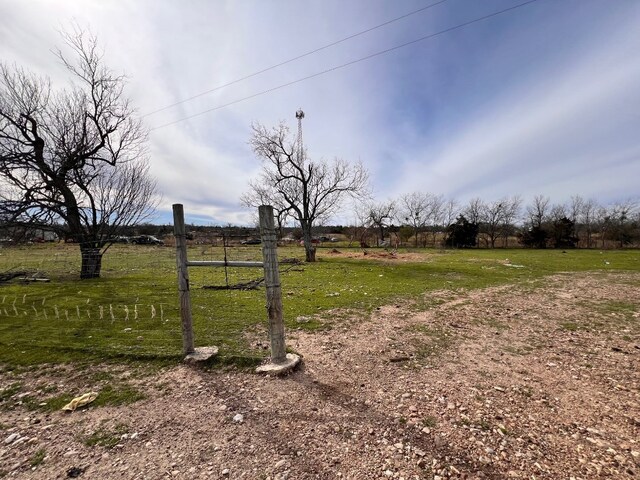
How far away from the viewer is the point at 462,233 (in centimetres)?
3728

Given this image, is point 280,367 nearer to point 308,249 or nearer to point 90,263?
point 90,263

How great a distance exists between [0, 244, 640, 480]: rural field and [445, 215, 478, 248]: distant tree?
3266 centimetres

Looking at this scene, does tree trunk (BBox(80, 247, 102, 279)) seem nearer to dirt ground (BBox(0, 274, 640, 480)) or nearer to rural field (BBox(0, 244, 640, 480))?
rural field (BBox(0, 244, 640, 480))

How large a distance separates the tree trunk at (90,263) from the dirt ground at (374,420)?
956cm

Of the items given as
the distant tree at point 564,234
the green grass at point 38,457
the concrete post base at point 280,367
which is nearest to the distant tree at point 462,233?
the distant tree at point 564,234

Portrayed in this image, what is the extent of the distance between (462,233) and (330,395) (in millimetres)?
39081

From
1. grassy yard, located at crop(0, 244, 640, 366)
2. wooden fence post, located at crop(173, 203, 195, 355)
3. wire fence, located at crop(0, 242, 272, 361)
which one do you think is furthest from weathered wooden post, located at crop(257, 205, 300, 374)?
wooden fence post, located at crop(173, 203, 195, 355)

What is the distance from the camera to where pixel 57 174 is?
11.1 m

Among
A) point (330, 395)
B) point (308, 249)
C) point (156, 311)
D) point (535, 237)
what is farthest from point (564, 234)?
point (156, 311)

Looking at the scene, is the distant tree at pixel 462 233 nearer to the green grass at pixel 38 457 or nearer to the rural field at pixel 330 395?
the rural field at pixel 330 395

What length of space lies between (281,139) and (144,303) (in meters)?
17.6

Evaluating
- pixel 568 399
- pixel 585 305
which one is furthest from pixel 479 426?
pixel 585 305

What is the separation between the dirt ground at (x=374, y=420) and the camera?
217cm

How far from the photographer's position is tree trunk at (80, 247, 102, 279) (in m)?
11.5
